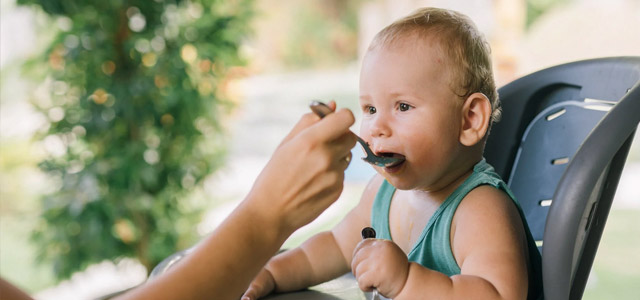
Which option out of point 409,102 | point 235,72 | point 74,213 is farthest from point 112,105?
point 409,102

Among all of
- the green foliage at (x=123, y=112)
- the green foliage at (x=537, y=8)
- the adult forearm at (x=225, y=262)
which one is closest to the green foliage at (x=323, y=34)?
the green foliage at (x=537, y=8)

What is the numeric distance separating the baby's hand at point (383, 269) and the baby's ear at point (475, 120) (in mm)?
232

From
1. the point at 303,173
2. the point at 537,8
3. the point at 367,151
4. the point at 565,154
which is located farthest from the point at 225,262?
the point at 537,8

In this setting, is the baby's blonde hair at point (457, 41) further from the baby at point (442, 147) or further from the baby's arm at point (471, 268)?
the baby's arm at point (471, 268)

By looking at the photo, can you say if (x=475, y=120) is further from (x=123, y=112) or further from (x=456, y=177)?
(x=123, y=112)

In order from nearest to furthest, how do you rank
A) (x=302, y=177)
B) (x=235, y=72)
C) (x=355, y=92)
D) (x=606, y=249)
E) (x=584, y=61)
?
(x=302, y=177)
(x=584, y=61)
(x=235, y=72)
(x=606, y=249)
(x=355, y=92)

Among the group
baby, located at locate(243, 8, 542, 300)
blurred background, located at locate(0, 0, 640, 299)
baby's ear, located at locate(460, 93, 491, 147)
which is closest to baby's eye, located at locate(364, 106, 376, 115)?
baby, located at locate(243, 8, 542, 300)

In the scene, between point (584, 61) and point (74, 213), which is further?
point (74, 213)

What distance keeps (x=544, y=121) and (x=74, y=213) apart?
1.73 metres

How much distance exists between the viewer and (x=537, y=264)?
0.92 meters

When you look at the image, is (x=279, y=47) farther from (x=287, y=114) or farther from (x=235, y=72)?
(x=235, y=72)

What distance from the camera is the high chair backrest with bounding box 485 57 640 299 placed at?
757 mm

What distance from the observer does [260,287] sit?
41.0 inches

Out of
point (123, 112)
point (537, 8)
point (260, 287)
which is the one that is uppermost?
point (123, 112)
